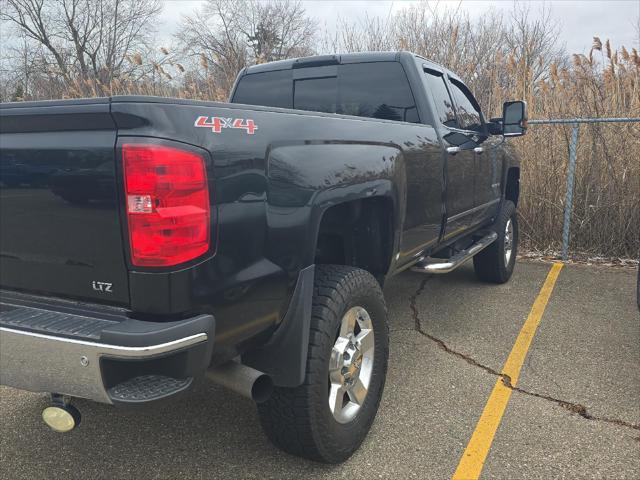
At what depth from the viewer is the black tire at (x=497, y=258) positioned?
17.4 feet

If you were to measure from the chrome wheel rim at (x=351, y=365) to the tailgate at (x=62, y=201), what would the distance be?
1.05 metres

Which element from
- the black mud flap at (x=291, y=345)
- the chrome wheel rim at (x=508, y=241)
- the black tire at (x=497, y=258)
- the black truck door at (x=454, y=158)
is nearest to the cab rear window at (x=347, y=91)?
the black truck door at (x=454, y=158)

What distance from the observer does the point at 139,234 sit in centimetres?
161

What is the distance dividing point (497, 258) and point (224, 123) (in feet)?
14.0

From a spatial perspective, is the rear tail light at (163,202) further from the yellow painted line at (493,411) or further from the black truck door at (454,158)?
the black truck door at (454,158)

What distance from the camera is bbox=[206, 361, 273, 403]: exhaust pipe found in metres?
2.02

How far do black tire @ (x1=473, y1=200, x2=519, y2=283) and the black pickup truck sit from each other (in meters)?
3.06

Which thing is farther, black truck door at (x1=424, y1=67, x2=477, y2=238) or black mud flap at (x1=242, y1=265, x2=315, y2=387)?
black truck door at (x1=424, y1=67, x2=477, y2=238)

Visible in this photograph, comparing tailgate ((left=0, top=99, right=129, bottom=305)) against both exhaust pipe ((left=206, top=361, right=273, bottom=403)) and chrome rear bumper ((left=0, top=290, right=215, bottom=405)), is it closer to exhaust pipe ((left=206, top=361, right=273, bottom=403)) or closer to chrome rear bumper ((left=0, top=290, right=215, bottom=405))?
chrome rear bumper ((left=0, top=290, right=215, bottom=405))

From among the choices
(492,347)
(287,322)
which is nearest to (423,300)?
(492,347)

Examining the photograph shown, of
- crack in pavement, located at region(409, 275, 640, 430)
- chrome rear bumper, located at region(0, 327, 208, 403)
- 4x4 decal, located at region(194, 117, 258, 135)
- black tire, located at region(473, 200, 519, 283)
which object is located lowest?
crack in pavement, located at region(409, 275, 640, 430)

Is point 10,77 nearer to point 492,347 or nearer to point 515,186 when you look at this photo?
point 515,186

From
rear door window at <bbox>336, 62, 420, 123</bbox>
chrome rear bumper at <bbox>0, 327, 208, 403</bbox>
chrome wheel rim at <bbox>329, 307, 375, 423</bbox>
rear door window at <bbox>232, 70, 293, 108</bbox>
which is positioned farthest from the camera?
rear door window at <bbox>232, 70, 293, 108</bbox>

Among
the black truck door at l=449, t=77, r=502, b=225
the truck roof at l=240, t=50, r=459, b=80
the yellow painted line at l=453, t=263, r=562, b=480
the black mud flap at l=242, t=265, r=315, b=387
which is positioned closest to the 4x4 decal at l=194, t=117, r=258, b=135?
the black mud flap at l=242, t=265, r=315, b=387
